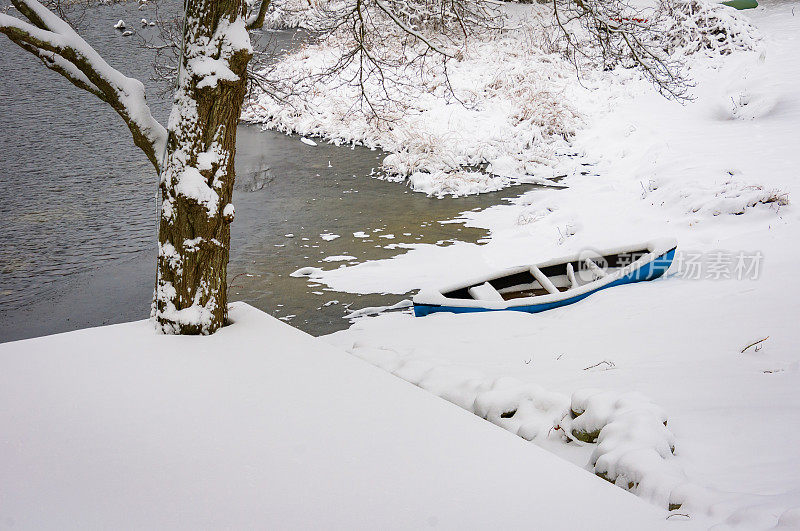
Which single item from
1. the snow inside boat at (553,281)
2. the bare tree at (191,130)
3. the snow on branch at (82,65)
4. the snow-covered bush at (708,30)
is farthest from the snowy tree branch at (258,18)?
the snow-covered bush at (708,30)

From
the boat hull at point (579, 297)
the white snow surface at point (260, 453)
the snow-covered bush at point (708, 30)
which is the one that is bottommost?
the boat hull at point (579, 297)

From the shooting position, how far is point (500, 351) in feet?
19.8

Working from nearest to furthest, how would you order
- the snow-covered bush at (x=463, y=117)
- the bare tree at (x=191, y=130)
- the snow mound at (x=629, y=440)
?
the snow mound at (x=629, y=440) < the bare tree at (x=191, y=130) < the snow-covered bush at (x=463, y=117)

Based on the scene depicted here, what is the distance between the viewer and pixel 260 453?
3346 mm

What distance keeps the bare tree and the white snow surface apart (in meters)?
0.61

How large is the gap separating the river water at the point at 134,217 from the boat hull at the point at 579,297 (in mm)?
1407

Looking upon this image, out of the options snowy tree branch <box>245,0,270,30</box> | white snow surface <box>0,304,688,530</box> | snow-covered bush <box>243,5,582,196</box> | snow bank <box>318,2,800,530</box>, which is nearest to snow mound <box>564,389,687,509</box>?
snow bank <box>318,2,800,530</box>

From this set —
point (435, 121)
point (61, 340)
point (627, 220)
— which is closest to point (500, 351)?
point (61, 340)

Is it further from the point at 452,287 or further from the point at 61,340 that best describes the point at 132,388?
the point at 452,287

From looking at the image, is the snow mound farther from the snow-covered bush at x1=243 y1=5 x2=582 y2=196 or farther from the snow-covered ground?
the snow-covered bush at x1=243 y1=5 x2=582 y2=196

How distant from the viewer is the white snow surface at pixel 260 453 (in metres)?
2.81

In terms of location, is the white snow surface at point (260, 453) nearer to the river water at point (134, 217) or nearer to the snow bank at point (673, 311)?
the snow bank at point (673, 311)

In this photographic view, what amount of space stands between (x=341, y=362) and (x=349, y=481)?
1501 mm

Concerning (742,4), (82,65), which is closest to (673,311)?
(82,65)
